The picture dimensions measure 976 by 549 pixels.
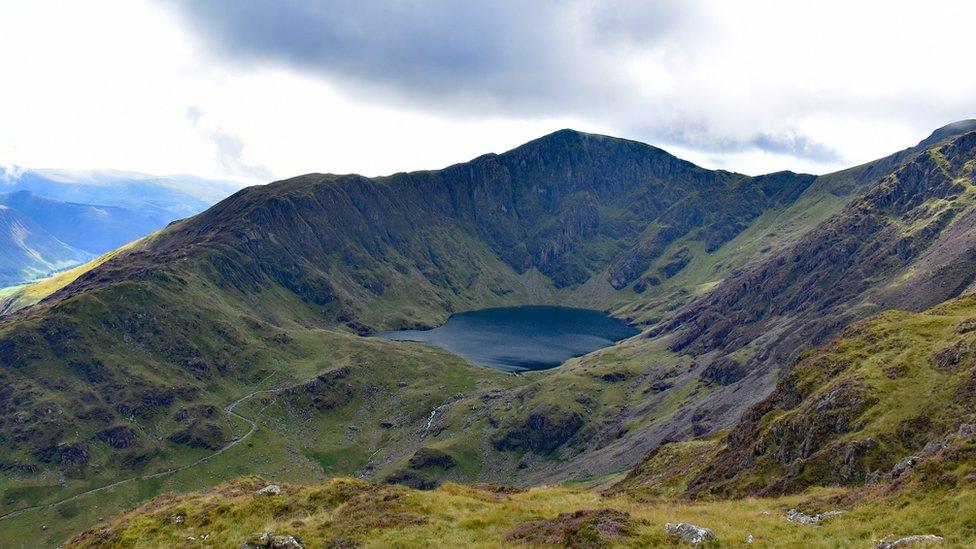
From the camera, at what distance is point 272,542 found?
122 ft

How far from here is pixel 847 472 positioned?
2221 inches

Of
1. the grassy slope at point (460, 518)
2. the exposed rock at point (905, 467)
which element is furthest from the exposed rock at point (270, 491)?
the exposed rock at point (905, 467)

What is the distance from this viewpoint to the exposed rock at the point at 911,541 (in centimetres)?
2830

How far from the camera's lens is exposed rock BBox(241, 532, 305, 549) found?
36938 mm

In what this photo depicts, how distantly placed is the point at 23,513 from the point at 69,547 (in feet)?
542

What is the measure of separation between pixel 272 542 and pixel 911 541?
35655 millimetres

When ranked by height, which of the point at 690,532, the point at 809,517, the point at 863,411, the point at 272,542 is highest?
the point at 690,532

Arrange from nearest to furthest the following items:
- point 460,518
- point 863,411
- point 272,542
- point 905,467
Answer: point 272,542, point 460,518, point 905,467, point 863,411

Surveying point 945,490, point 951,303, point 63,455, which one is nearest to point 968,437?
point 945,490

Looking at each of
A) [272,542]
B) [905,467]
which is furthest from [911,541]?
[272,542]

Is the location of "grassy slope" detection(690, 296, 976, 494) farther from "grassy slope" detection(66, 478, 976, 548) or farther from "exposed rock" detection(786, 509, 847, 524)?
"grassy slope" detection(66, 478, 976, 548)

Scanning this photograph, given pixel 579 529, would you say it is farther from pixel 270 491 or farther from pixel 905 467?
pixel 270 491

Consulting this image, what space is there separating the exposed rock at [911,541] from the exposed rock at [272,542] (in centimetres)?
3265

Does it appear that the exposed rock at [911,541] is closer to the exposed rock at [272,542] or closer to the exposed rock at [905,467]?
the exposed rock at [905,467]
